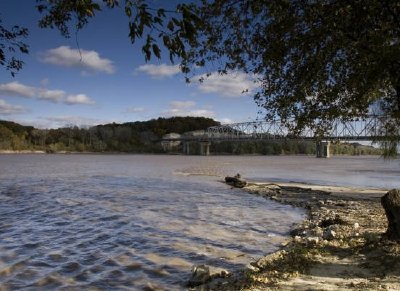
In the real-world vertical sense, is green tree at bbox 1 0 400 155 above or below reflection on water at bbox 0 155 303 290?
above

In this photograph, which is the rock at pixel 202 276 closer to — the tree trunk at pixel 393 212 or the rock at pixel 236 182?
the tree trunk at pixel 393 212

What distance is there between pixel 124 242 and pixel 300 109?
377 inches

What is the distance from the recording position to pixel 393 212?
13539mm

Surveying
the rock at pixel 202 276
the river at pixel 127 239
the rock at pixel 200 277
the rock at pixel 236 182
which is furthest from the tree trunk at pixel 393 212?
the rock at pixel 236 182

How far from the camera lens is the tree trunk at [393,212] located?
13.4m

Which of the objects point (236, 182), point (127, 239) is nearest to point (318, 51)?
point (127, 239)

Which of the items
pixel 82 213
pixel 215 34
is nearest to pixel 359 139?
pixel 82 213

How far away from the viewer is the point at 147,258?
53.3ft

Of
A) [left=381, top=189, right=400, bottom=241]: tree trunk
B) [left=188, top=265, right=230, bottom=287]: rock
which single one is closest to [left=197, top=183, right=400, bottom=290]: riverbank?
[left=381, top=189, right=400, bottom=241]: tree trunk

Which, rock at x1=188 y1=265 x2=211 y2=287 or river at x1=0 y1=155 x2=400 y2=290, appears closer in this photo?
rock at x1=188 y1=265 x2=211 y2=287

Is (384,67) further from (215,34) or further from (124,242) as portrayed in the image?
(124,242)

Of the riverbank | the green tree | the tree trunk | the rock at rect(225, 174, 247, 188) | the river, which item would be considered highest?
the green tree

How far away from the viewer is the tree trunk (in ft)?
44.0

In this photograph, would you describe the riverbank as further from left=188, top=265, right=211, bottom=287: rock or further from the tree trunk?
left=188, top=265, right=211, bottom=287: rock
